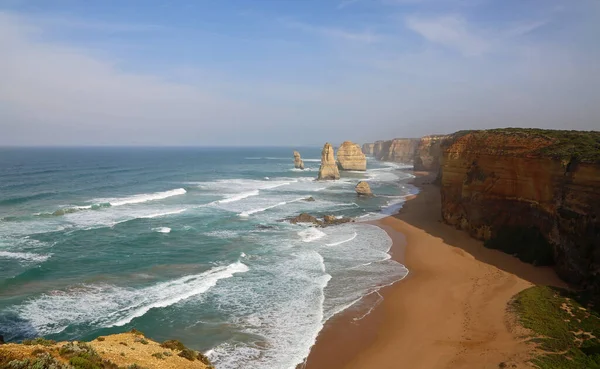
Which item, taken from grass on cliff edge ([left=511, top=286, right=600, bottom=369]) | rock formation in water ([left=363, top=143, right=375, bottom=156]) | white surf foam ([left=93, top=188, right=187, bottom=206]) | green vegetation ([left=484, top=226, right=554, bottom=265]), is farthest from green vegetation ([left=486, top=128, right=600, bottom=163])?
rock formation in water ([left=363, top=143, right=375, bottom=156])

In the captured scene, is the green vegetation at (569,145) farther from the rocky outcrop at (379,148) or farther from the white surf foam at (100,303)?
the rocky outcrop at (379,148)

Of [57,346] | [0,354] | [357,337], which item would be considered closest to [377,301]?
[357,337]

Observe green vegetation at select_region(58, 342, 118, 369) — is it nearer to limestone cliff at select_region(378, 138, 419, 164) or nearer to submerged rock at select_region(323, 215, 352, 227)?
submerged rock at select_region(323, 215, 352, 227)

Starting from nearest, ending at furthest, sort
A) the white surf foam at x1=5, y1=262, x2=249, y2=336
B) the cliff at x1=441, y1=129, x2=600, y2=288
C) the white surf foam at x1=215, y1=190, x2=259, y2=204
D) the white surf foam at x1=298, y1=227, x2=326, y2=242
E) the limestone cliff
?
the white surf foam at x1=5, y1=262, x2=249, y2=336 → the cliff at x1=441, y1=129, x2=600, y2=288 → the white surf foam at x1=298, y1=227, x2=326, y2=242 → the white surf foam at x1=215, y1=190, x2=259, y2=204 → the limestone cliff

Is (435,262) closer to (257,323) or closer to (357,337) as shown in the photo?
(357,337)

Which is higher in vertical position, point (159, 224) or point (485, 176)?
point (485, 176)

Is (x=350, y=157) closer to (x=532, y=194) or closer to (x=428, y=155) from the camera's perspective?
(x=428, y=155)

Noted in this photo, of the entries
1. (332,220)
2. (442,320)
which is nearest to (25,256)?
(332,220)
